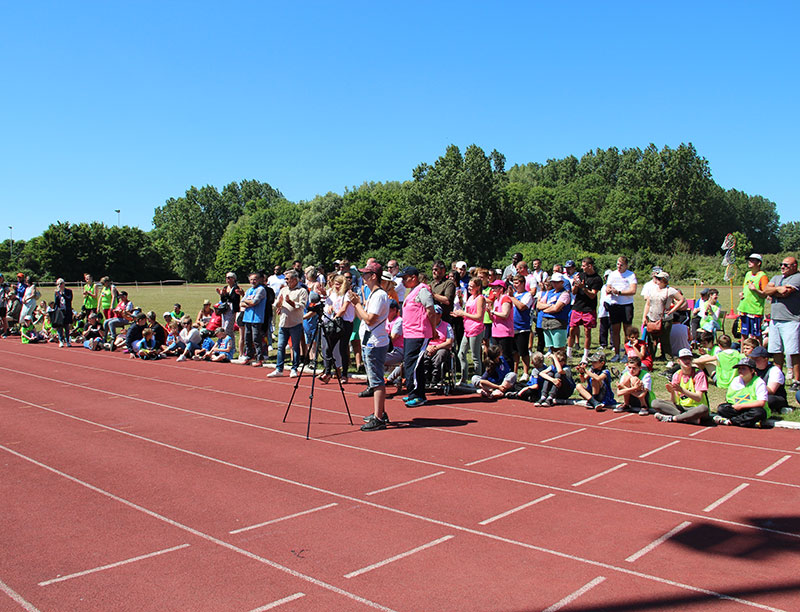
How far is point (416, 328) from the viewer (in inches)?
385

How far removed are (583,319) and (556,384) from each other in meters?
3.49

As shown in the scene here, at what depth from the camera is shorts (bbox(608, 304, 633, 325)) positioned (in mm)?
12562

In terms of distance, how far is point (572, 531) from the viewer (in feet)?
16.4

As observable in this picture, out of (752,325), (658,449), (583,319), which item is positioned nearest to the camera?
(658,449)

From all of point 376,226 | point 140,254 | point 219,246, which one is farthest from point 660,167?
point 219,246

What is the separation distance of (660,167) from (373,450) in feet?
252

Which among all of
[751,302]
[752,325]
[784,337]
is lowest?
[784,337]

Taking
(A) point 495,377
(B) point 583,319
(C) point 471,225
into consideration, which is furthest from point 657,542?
(C) point 471,225

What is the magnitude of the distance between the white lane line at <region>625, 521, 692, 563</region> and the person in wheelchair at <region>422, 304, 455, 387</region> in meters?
5.62

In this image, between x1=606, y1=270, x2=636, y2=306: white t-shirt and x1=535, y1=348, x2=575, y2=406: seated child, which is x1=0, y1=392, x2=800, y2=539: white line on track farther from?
x1=606, y1=270, x2=636, y2=306: white t-shirt

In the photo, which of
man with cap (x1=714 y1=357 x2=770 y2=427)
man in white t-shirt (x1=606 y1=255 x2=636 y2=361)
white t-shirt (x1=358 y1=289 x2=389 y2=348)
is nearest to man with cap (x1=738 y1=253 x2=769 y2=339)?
man in white t-shirt (x1=606 y1=255 x2=636 y2=361)

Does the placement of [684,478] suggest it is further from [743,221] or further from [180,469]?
[743,221]

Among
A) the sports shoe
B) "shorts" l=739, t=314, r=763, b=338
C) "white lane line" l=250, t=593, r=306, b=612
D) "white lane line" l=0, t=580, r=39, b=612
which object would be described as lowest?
"white lane line" l=0, t=580, r=39, b=612

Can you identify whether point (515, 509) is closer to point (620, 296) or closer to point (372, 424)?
point (372, 424)
